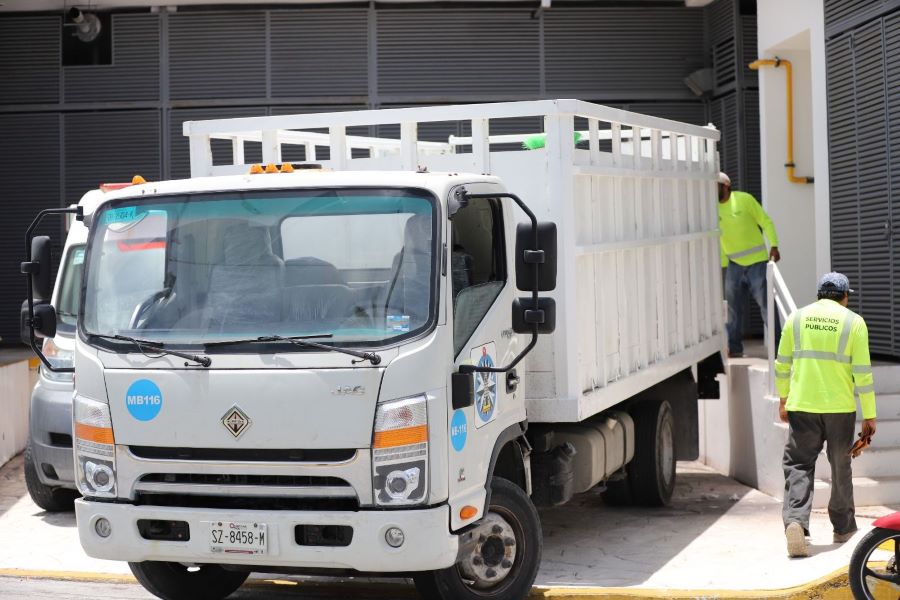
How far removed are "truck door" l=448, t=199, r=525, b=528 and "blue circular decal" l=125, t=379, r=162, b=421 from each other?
4.64 feet

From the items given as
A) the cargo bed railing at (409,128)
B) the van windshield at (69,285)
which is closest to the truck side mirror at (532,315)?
A: the cargo bed railing at (409,128)

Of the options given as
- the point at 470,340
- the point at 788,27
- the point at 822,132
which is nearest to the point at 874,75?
the point at 822,132

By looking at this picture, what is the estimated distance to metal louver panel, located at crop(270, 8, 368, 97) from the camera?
16.4 meters

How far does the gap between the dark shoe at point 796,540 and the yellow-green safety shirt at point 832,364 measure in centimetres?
76

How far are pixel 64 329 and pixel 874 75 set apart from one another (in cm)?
737

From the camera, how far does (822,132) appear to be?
13.2m

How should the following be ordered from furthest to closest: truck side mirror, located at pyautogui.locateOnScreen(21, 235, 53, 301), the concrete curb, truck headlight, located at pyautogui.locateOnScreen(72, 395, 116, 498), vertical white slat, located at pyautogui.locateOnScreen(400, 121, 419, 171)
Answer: vertical white slat, located at pyautogui.locateOnScreen(400, 121, 419, 171) → the concrete curb → truck side mirror, located at pyautogui.locateOnScreen(21, 235, 53, 301) → truck headlight, located at pyautogui.locateOnScreen(72, 395, 116, 498)

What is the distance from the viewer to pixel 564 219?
7750 mm

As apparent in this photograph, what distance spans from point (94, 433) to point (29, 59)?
11.2 m

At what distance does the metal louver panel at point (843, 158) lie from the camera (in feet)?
41.5

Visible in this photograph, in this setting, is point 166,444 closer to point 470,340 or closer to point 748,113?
point 470,340

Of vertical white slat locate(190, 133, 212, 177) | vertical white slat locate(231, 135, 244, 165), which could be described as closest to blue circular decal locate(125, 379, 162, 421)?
vertical white slat locate(190, 133, 212, 177)

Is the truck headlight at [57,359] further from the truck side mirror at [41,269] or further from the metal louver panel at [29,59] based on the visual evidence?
the metal louver panel at [29,59]

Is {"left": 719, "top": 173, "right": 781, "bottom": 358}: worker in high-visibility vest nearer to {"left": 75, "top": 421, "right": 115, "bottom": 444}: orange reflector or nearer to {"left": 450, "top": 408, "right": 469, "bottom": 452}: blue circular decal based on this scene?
{"left": 450, "top": 408, "right": 469, "bottom": 452}: blue circular decal
